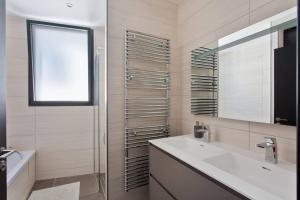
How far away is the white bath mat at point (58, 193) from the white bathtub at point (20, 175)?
5.0 inches

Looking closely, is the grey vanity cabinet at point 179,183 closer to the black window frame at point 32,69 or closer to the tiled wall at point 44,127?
the tiled wall at point 44,127

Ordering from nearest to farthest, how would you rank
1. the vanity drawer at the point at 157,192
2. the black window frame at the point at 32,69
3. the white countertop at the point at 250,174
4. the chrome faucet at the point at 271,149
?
the white countertop at the point at 250,174 → the chrome faucet at the point at 271,149 → the vanity drawer at the point at 157,192 → the black window frame at the point at 32,69

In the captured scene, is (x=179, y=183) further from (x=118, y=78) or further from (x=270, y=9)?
(x=270, y=9)

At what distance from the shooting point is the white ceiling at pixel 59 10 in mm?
2160

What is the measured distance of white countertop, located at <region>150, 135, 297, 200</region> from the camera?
2.54ft

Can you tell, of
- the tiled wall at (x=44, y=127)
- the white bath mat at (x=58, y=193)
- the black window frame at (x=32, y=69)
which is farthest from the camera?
the black window frame at (x=32, y=69)

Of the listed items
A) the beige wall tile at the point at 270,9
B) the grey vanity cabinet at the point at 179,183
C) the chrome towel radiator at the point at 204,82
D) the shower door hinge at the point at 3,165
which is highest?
the beige wall tile at the point at 270,9

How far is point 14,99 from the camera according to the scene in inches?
96.3

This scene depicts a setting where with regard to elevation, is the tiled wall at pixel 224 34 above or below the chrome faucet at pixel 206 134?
above

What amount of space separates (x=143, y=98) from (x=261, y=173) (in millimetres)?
1229

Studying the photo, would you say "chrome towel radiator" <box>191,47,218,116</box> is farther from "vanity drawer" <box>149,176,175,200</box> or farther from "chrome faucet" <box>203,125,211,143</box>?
"vanity drawer" <box>149,176,175,200</box>

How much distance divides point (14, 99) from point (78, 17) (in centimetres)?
153

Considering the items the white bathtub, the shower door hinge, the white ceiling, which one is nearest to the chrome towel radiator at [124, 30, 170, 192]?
the white ceiling

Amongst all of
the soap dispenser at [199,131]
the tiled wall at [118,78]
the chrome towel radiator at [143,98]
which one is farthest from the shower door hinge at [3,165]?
the soap dispenser at [199,131]
